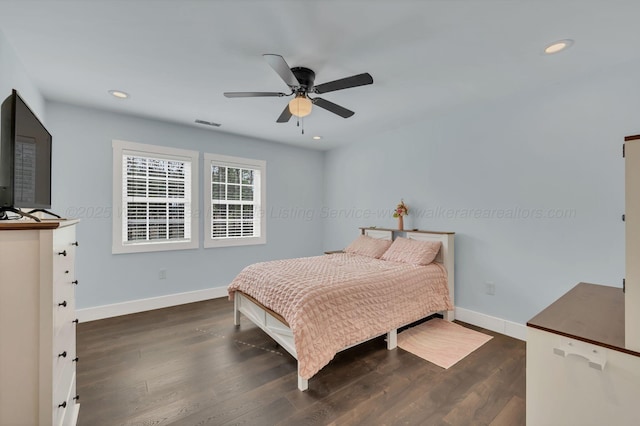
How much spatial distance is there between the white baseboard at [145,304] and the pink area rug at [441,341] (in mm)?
2838

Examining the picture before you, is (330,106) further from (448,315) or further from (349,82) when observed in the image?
(448,315)

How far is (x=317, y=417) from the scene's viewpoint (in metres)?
1.77

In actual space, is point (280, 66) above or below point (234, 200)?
above

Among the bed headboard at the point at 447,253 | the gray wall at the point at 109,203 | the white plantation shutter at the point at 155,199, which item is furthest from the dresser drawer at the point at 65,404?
the bed headboard at the point at 447,253

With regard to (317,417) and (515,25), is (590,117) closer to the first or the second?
(515,25)

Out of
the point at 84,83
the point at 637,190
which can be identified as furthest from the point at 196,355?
the point at 637,190

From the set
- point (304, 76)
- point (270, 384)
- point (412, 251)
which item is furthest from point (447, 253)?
point (304, 76)

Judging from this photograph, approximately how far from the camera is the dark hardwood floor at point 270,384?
5.85ft

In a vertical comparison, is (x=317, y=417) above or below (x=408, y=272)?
below

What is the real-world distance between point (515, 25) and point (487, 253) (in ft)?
7.47

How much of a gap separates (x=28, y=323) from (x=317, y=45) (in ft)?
7.39

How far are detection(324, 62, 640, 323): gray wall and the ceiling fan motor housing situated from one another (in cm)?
197

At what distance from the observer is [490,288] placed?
3.13m

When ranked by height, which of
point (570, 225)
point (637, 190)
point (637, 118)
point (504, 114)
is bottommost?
point (570, 225)
